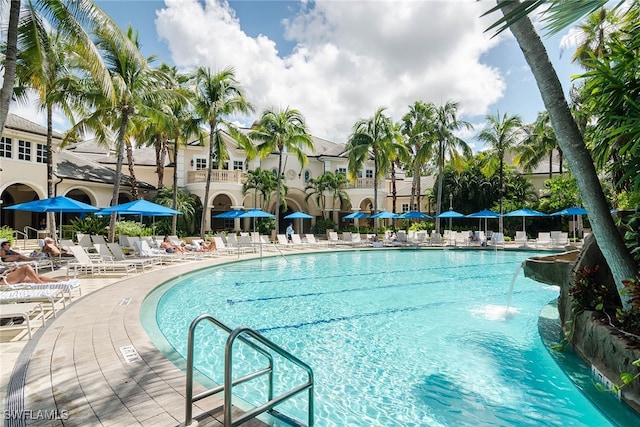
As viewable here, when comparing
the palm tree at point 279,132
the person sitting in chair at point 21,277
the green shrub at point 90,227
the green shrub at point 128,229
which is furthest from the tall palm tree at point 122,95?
the person sitting in chair at point 21,277

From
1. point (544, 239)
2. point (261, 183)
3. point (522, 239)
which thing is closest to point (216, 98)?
point (261, 183)

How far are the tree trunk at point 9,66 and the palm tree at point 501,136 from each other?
3114cm

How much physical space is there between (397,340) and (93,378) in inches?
202

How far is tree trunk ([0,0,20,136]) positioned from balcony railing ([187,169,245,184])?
20794 millimetres

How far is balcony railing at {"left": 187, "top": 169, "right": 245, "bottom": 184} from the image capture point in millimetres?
29125

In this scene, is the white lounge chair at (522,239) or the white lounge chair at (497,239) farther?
the white lounge chair at (522,239)

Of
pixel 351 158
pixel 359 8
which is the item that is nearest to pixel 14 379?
pixel 359 8

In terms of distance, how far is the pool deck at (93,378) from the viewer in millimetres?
3418

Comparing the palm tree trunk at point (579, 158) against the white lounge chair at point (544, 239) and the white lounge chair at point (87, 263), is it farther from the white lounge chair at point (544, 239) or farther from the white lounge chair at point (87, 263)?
the white lounge chair at point (544, 239)

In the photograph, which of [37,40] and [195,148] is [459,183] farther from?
[37,40]

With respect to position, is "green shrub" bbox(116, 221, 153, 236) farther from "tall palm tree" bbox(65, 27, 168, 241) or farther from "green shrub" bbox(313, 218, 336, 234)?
"green shrub" bbox(313, 218, 336, 234)

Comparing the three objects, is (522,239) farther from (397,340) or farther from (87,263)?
(87,263)

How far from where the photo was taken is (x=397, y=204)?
41812 mm

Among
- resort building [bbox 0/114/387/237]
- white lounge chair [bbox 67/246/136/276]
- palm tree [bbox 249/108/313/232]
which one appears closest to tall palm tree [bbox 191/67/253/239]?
palm tree [bbox 249/108/313/232]
